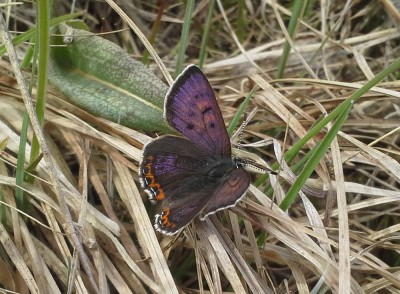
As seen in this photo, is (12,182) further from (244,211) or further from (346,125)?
(346,125)

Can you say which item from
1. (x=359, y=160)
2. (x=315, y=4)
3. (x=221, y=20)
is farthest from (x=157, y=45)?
(x=359, y=160)

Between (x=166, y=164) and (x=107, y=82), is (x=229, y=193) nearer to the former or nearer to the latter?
(x=166, y=164)

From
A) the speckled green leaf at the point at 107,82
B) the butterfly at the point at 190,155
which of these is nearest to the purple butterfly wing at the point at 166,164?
the butterfly at the point at 190,155

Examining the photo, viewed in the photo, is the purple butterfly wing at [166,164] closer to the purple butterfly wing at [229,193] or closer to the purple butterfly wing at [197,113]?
the purple butterfly wing at [197,113]

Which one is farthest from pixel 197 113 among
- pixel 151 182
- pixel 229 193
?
pixel 229 193

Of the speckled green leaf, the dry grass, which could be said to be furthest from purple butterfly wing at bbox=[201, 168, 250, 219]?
the speckled green leaf

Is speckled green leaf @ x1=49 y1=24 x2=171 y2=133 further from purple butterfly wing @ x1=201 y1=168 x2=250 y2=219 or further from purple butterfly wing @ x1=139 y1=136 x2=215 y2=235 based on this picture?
purple butterfly wing @ x1=201 y1=168 x2=250 y2=219

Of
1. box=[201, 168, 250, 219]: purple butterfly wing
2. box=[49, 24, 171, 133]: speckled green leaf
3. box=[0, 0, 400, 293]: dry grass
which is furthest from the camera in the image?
box=[49, 24, 171, 133]: speckled green leaf
